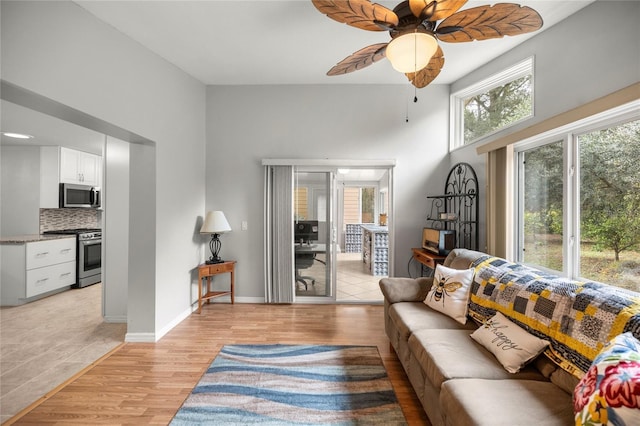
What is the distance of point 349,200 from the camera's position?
14.4 ft

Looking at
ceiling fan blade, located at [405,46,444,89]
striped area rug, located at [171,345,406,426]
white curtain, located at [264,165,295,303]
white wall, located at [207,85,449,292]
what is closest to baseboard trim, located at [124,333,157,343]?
striped area rug, located at [171,345,406,426]

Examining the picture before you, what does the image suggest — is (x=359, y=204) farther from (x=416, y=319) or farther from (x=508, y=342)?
(x=508, y=342)

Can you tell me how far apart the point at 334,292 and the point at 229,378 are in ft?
6.39

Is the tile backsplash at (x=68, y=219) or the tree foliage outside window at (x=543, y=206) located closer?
the tree foliage outside window at (x=543, y=206)

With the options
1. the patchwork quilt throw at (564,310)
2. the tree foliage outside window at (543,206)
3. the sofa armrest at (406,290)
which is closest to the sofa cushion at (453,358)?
the patchwork quilt throw at (564,310)

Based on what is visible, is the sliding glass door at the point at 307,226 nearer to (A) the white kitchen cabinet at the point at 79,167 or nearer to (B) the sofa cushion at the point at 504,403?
(B) the sofa cushion at the point at 504,403

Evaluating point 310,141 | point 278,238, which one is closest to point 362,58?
point 310,141

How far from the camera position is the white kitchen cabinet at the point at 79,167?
4758 millimetres

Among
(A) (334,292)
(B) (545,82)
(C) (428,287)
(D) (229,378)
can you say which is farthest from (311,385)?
(B) (545,82)

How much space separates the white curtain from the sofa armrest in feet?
5.15

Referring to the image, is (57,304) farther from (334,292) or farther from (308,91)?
(308,91)

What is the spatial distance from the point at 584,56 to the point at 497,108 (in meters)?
1.07

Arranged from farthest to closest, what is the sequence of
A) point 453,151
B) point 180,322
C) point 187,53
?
point 453,151, point 180,322, point 187,53

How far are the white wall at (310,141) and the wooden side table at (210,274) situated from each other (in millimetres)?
198
